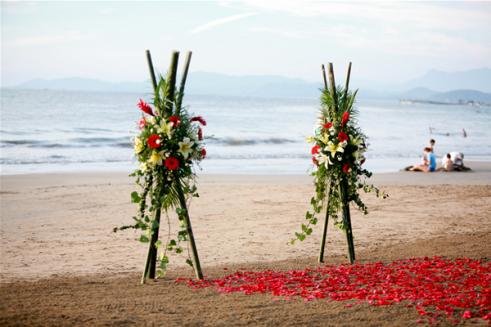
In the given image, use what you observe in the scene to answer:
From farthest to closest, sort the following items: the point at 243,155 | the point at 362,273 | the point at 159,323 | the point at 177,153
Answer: the point at 243,155 → the point at 362,273 → the point at 177,153 → the point at 159,323

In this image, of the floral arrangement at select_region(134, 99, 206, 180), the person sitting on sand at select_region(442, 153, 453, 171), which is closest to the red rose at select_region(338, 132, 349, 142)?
the floral arrangement at select_region(134, 99, 206, 180)

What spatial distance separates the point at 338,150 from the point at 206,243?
11.2ft

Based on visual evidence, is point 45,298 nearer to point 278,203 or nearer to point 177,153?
point 177,153

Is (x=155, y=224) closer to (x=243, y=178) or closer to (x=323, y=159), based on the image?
(x=323, y=159)

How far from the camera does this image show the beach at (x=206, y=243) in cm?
606

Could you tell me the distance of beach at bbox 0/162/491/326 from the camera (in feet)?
19.9

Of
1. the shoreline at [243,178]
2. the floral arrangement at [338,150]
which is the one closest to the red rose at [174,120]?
the floral arrangement at [338,150]

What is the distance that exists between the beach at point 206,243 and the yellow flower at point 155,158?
1.55 m

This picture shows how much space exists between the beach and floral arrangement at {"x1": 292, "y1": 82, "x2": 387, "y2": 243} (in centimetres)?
111

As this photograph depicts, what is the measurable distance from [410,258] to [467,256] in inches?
32.9

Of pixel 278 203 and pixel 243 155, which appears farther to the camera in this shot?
pixel 243 155

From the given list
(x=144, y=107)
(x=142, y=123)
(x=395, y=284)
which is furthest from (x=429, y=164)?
(x=144, y=107)

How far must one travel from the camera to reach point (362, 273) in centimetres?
774

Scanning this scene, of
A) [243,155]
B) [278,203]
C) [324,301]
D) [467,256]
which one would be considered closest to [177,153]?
[324,301]
